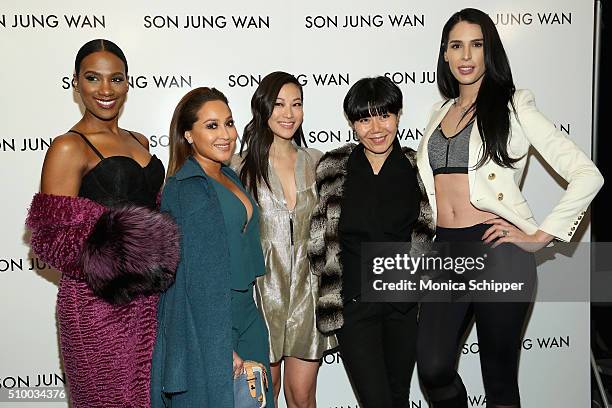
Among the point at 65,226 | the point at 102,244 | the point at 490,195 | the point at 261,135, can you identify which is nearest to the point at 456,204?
the point at 490,195

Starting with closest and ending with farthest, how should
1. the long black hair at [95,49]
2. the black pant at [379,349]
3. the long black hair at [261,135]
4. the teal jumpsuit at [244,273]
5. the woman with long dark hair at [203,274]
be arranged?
the woman with long dark hair at [203,274] < the teal jumpsuit at [244,273] < the long black hair at [95,49] < the black pant at [379,349] < the long black hair at [261,135]

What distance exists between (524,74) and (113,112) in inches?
108

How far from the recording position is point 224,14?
3.92 meters

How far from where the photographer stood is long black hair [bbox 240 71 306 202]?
3.15 m

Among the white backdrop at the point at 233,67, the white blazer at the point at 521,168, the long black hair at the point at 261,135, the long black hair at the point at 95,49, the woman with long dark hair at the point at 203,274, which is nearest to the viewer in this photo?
the woman with long dark hair at the point at 203,274

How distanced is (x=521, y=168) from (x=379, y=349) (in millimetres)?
1130

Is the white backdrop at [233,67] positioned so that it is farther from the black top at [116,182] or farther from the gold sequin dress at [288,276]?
the black top at [116,182]

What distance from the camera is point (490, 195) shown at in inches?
116

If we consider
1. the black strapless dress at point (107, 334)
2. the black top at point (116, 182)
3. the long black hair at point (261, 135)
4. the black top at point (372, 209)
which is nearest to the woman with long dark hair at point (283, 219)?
the long black hair at point (261, 135)

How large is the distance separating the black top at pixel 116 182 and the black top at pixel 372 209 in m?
0.97

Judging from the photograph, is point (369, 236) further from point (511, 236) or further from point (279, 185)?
point (511, 236)

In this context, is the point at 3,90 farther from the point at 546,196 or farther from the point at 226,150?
the point at 546,196

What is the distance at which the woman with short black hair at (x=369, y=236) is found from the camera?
3043mm

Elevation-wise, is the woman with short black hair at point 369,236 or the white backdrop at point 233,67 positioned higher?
the white backdrop at point 233,67
